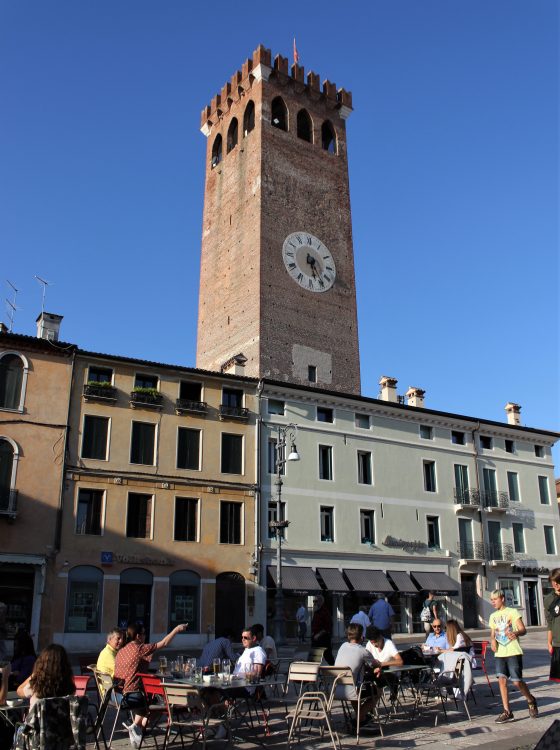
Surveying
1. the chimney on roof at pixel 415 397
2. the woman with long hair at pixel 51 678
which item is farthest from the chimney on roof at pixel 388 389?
the woman with long hair at pixel 51 678

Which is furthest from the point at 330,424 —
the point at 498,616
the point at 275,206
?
the point at 498,616

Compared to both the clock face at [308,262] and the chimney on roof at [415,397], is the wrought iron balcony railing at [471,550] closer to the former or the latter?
the chimney on roof at [415,397]

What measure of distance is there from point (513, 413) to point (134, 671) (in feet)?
110

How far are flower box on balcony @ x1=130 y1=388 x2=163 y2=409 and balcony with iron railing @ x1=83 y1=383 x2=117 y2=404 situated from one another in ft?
2.43

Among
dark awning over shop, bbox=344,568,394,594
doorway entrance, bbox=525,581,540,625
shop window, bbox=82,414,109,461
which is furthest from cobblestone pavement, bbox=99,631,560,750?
doorway entrance, bbox=525,581,540,625

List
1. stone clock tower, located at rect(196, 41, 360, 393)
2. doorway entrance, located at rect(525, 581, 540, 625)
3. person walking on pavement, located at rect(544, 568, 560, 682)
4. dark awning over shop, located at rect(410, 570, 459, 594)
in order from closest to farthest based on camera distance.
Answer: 1. person walking on pavement, located at rect(544, 568, 560, 682)
2. dark awning over shop, located at rect(410, 570, 459, 594)
3. doorway entrance, located at rect(525, 581, 540, 625)
4. stone clock tower, located at rect(196, 41, 360, 393)

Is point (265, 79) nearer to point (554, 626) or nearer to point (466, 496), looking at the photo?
point (466, 496)

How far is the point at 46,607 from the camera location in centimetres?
2425

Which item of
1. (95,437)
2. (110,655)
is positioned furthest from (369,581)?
(110,655)

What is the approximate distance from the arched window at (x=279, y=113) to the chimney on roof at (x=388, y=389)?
19.1 metres

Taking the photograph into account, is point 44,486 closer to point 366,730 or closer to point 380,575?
point 380,575

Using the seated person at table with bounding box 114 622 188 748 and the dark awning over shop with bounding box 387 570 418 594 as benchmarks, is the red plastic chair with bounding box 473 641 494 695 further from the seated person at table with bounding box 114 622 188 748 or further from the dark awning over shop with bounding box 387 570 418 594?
the dark awning over shop with bounding box 387 570 418 594

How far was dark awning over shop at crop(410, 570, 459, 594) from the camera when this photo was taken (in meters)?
32.0

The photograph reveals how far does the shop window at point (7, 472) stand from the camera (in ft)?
80.1
